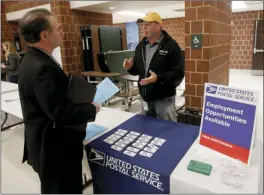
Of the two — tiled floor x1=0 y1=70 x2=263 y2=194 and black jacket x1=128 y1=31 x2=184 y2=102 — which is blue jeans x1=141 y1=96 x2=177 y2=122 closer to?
black jacket x1=128 y1=31 x2=184 y2=102

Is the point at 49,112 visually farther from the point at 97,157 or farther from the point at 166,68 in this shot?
the point at 166,68

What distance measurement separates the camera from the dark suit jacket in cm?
101

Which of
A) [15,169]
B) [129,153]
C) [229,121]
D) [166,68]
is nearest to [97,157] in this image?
[129,153]

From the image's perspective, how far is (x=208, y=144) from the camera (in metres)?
1.18

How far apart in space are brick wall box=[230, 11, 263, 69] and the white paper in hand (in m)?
7.31

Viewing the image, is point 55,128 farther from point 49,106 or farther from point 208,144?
point 208,144

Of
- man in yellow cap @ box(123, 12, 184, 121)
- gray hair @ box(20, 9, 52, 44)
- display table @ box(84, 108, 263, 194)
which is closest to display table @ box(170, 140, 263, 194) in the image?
display table @ box(84, 108, 263, 194)

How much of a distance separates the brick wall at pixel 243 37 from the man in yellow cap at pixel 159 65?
6.65 m

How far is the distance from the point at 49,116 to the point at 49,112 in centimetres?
3

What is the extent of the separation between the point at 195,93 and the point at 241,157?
1.57 metres

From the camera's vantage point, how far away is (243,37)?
7414 millimetres

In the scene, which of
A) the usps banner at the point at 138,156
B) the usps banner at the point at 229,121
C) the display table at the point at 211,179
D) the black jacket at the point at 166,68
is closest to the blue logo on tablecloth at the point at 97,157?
the usps banner at the point at 138,156

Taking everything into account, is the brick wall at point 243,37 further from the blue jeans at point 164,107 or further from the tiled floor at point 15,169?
the blue jeans at point 164,107

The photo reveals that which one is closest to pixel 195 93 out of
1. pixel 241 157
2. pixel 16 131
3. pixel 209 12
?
pixel 209 12
